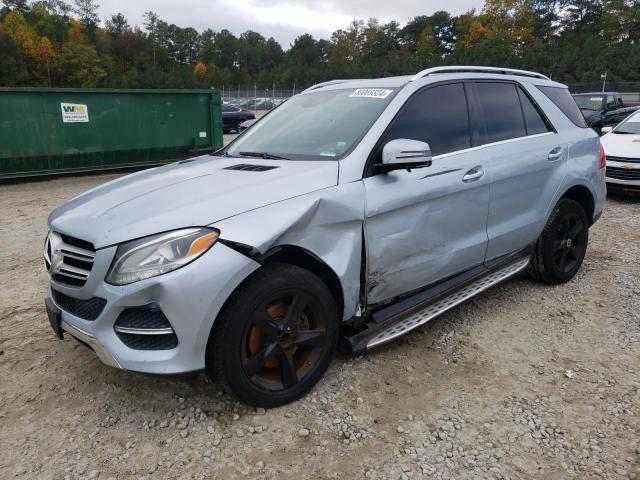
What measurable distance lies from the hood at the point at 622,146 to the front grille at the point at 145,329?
7811mm

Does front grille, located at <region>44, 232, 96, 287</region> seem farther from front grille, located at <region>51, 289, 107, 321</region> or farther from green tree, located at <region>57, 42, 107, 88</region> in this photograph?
green tree, located at <region>57, 42, 107, 88</region>

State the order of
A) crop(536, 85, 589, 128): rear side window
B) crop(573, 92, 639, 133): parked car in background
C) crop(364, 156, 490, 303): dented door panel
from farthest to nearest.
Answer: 1. crop(573, 92, 639, 133): parked car in background
2. crop(536, 85, 589, 128): rear side window
3. crop(364, 156, 490, 303): dented door panel

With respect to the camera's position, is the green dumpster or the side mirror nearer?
the side mirror

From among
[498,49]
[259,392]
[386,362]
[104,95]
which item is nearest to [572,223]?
[386,362]

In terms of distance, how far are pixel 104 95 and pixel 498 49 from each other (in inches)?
2687

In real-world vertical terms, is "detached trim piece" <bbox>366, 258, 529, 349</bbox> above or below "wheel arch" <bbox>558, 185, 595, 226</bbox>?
below

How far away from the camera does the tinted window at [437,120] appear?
10.1ft

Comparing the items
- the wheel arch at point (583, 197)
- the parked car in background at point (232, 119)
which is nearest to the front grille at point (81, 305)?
the wheel arch at point (583, 197)

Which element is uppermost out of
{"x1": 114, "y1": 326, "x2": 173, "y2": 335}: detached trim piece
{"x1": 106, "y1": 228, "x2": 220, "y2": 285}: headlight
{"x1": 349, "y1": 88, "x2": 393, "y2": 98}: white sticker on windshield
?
{"x1": 349, "y1": 88, "x2": 393, "y2": 98}: white sticker on windshield

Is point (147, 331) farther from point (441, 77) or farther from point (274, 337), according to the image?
point (441, 77)

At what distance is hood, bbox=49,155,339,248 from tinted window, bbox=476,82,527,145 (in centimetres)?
147

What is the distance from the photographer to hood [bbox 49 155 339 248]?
7.54 ft

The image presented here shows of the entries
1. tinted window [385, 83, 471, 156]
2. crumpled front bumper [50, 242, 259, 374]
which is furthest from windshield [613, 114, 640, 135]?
crumpled front bumper [50, 242, 259, 374]

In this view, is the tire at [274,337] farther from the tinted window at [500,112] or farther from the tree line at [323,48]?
the tree line at [323,48]
